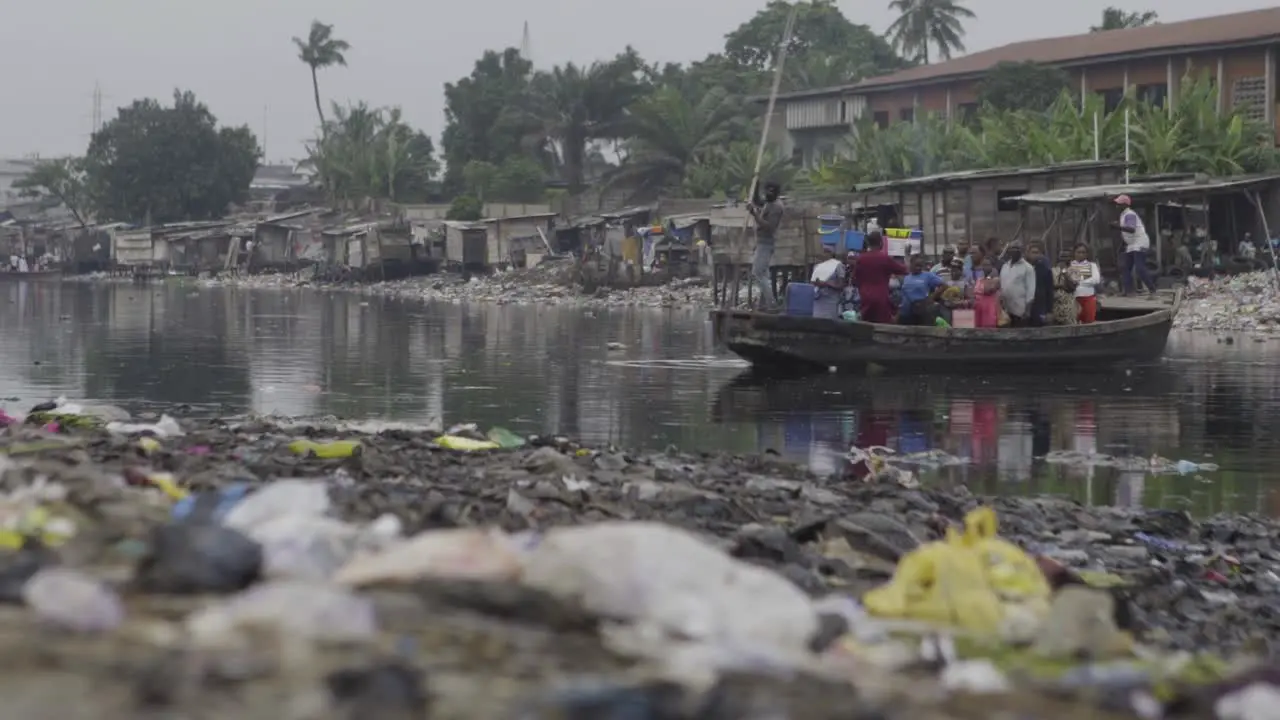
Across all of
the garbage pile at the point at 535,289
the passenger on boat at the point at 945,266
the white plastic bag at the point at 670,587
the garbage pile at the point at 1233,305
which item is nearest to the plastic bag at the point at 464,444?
the white plastic bag at the point at 670,587

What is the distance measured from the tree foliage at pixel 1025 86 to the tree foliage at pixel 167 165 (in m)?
40.3

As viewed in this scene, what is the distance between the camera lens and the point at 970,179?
27.5m

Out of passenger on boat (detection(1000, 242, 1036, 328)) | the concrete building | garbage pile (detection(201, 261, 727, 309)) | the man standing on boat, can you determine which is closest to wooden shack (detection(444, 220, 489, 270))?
garbage pile (detection(201, 261, 727, 309))

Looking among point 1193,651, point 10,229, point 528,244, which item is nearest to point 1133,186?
point 1193,651

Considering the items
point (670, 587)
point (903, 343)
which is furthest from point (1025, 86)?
point (670, 587)

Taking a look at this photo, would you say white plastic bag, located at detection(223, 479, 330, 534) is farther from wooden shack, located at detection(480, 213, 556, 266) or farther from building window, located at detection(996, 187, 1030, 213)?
wooden shack, located at detection(480, 213, 556, 266)

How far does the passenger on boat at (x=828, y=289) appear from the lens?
17688 mm

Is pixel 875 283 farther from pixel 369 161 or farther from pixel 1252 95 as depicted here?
pixel 369 161

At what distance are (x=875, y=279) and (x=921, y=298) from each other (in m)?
0.71

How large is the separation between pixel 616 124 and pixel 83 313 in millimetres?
26333

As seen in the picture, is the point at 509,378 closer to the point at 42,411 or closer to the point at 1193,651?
the point at 42,411

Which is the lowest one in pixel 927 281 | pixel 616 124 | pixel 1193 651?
pixel 1193 651

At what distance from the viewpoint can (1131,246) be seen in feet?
84.1

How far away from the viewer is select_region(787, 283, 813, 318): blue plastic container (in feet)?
58.1
